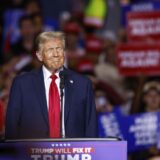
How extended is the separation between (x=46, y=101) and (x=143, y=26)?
4.55 meters

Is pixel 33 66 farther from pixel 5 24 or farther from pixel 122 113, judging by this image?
pixel 5 24

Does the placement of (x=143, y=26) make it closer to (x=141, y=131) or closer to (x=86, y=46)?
(x=141, y=131)

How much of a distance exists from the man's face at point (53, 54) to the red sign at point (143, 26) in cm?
445

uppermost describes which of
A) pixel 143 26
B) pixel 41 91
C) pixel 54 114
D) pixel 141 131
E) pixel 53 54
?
pixel 143 26

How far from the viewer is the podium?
5352 millimetres

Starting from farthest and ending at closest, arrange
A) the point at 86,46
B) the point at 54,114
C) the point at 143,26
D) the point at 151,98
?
the point at 86,46 < the point at 143,26 < the point at 151,98 < the point at 54,114

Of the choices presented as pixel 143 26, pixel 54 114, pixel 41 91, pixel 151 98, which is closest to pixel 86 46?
pixel 143 26

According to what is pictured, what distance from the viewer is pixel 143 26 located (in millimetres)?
10477

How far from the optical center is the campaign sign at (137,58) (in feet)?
33.2

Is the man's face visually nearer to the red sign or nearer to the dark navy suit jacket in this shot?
the dark navy suit jacket

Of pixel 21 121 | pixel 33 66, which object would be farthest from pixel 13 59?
pixel 21 121

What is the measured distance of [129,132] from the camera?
30.3 feet

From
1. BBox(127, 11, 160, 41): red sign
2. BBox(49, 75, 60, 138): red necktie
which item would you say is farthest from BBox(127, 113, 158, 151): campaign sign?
BBox(49, 75, 60, 138): red necktie

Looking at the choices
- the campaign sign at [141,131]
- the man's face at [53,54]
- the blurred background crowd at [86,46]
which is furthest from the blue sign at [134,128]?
the man's face at [53,54]
